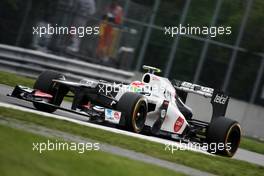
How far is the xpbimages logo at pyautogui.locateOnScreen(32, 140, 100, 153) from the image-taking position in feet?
29.3

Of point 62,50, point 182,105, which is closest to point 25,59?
point 62,50

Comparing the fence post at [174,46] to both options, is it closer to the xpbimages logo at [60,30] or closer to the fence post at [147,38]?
the fence post at [147,38]

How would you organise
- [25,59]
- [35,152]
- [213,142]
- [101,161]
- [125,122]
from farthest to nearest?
[25,59], [213,142], [125,122], [101,161], [35,152]

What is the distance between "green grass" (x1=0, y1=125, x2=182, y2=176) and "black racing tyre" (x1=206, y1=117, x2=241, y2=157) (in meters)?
3.96

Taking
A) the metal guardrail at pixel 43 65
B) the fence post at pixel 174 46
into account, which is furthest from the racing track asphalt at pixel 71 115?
the fence post at pixel 174 46

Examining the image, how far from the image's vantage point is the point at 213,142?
14.0 metres

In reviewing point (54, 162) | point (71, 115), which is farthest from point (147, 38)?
point (54, 162)

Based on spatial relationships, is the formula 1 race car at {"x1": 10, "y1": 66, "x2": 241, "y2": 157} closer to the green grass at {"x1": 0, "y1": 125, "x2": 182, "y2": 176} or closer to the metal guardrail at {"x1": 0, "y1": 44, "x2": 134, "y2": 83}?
the green grass at {"x1": 0, "y1": 125, "x2": 182, "y2": 176}

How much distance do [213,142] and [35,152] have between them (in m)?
5.99

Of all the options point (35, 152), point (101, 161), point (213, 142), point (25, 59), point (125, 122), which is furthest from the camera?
point (25, 59)

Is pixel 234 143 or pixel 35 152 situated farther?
pixel 234 143

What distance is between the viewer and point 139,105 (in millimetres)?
13023

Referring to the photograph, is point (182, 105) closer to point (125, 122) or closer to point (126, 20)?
point (125, 122)

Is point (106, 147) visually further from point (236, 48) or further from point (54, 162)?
point (236, 48)
